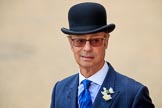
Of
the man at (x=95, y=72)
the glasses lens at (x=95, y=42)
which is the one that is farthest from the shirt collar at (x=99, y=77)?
the glasses lens at (x=95, y=42)

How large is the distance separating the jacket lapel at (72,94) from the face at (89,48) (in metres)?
0.13

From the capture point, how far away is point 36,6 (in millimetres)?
2943

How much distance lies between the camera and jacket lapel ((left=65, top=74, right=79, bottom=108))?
1.72m

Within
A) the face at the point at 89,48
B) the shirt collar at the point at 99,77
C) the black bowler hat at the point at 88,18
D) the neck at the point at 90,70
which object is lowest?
the shirt collar at the point at 99,77

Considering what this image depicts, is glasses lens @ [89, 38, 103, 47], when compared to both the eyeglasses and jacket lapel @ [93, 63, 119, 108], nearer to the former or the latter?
the eyeglasses

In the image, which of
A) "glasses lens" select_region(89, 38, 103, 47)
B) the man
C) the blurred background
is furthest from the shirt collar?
the blurred background

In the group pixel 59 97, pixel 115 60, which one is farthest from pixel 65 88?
pixel 115 60

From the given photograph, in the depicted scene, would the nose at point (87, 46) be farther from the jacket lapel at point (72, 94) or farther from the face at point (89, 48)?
the jacket lapel at point (72, 94)

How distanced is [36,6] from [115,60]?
70cm

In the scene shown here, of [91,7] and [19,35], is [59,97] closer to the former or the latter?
[91,7]

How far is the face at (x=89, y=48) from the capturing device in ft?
5.40

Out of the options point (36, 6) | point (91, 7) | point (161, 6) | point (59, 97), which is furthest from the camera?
point (36, 6)

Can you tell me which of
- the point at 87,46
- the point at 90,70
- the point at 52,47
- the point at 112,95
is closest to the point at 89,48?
the point at 87,46

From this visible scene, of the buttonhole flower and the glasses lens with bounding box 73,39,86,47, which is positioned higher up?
the glasses lens with bounding box 73,39,86,47
